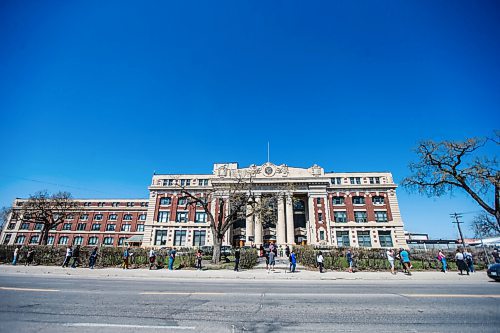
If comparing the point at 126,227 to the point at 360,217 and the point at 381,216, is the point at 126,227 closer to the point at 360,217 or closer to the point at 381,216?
the point at 360,217

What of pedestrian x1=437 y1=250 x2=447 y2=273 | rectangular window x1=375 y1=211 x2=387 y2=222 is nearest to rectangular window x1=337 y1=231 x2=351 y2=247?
rectangular window x1=375 y1=211 x2=387 y2=222

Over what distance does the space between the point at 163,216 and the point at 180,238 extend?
269 inches

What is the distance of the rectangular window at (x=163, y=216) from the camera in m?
55.6

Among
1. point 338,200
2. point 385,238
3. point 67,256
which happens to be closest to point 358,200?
point 338,200

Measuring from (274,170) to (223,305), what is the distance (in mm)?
48592

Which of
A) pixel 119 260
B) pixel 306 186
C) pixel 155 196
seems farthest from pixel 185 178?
pixel 119 260

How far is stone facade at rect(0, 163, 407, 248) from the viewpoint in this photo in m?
50.8

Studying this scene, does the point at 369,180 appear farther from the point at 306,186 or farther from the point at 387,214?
the point at 306,186

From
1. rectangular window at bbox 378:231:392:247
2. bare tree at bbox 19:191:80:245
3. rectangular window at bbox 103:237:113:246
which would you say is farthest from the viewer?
rectangular window at bbox 103:237:113:246

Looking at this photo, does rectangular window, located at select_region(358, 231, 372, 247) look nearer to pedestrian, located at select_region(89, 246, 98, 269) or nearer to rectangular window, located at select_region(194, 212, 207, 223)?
rectangular window, located at select_region(194, 212, 207, 223)

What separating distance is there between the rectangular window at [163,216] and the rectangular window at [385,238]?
48049 mm

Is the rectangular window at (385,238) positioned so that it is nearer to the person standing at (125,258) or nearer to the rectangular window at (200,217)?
the rectangular window at (200,217)

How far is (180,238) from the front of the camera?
53.9 meters

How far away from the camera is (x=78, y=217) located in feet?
222
